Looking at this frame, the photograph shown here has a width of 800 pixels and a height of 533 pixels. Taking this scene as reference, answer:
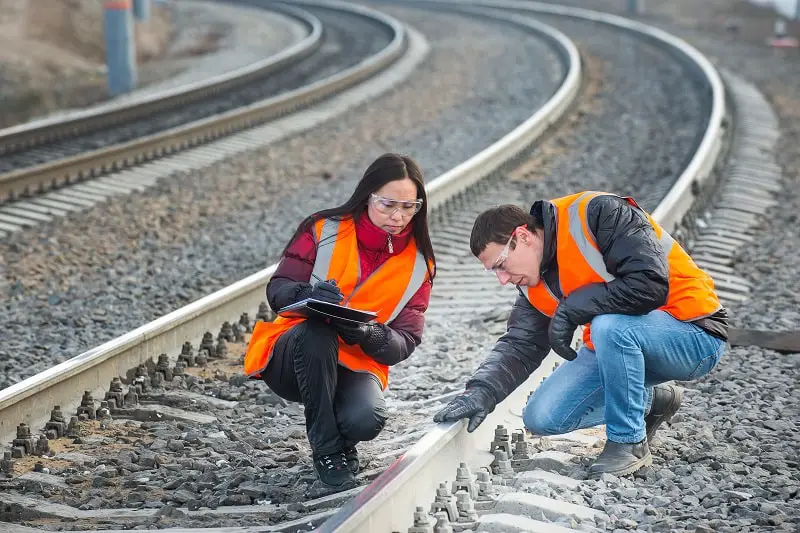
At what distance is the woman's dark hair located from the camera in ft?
16.2

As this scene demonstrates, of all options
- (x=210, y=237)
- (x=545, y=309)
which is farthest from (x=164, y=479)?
(x=210, y=237)

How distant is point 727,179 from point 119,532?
7.94 meters

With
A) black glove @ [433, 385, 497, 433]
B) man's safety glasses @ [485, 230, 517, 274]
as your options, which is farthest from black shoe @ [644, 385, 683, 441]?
man's safety glasses @ [485, 230, 517, 274]

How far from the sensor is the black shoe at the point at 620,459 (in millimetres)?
4711

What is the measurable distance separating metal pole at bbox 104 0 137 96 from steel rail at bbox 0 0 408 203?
9.27ft

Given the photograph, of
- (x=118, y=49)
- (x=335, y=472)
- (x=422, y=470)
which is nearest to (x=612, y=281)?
(x=422, y=470)

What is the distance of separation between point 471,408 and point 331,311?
25.9 inches

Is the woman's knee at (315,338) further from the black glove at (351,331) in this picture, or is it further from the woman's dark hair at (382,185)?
the woman's dark hair at (382,185)

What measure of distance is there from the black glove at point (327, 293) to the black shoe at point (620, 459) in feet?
3.68

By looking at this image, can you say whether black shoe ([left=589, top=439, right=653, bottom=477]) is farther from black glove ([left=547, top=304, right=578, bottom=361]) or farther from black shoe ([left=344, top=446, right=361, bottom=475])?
black shoe ([left=344, top=446, right=361, bottom=475])

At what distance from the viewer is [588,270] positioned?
4.79 m

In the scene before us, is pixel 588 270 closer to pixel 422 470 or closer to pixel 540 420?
pixel 540 420

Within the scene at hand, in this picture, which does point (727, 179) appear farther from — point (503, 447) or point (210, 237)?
point (503, 447)

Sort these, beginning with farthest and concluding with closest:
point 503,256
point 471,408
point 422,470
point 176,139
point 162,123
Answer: point 162,123, point 176,139, point 471,408, point 503,256, point 422,470
